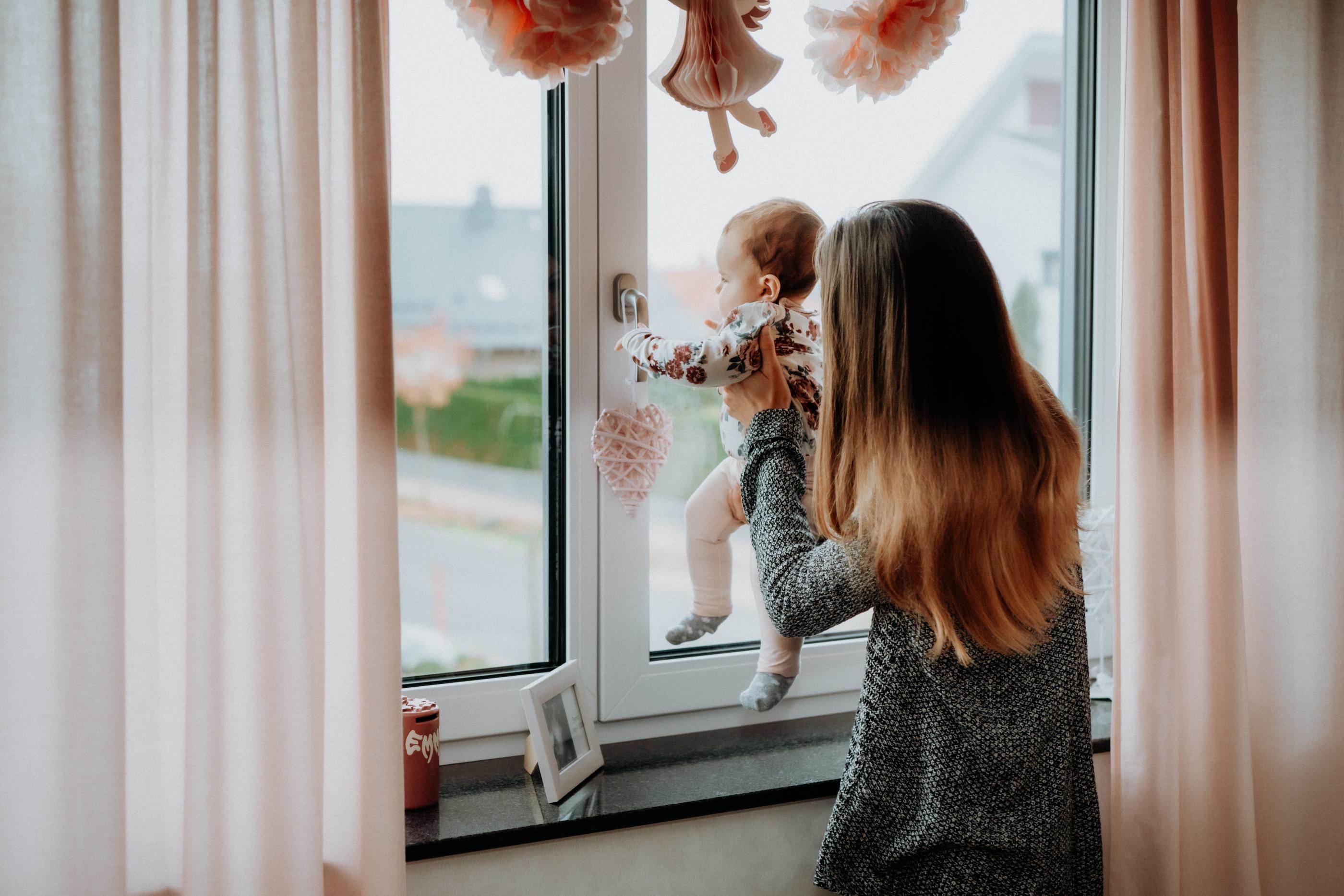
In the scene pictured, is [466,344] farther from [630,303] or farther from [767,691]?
[767,691]

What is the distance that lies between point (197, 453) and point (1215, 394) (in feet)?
4.56

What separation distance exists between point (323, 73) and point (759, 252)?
Result: 63cm

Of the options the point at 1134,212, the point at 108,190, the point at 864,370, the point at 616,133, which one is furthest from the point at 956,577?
the point at 108,190

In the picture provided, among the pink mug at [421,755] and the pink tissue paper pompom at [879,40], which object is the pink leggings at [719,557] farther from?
the pink tissue paper pompom at [879,40]

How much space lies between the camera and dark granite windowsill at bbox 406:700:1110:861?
3.98 ft

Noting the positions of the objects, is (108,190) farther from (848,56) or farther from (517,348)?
(848,56)

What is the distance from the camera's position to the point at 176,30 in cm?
98

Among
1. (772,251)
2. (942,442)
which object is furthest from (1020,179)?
(942,442)

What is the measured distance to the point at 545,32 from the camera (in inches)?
29.1

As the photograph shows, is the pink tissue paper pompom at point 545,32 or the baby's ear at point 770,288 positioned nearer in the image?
the pink tissue paper pompom at point 545,32

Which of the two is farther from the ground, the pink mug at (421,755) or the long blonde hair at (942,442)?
the long blonde hair at (942,442)

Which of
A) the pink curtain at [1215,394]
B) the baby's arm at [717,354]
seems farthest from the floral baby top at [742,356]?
the pink curtain at [1215,394]

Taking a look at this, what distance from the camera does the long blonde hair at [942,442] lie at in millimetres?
1051

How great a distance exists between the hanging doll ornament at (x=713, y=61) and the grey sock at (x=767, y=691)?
0.94m
